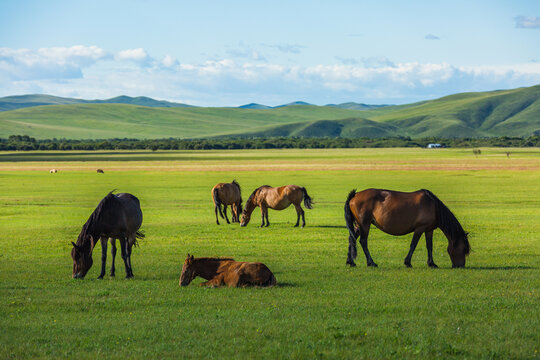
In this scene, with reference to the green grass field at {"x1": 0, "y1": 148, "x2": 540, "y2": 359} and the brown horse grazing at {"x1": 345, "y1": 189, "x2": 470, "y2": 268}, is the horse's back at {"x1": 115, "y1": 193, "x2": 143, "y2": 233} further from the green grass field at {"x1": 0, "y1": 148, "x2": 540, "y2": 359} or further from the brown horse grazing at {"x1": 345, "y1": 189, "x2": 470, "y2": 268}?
the brown horse grazing at {"x1": 345, "y1": 189, "x2": 470, "y2": 268}

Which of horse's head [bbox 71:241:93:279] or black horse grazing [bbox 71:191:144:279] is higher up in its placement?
black horse grazing [bbox 71:191:144:279]

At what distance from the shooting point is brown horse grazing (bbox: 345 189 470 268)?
15773 millimetres

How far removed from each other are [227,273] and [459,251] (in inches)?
225

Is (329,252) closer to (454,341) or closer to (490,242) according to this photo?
(490,242)

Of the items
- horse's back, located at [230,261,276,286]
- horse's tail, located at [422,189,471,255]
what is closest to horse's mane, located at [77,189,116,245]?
horse's back, located at [230,261,276,286]

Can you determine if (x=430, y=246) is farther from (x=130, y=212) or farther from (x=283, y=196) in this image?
(x=283, y=196)

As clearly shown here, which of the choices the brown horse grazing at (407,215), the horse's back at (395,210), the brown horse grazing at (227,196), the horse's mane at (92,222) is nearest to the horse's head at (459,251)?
the brown horse grazing at (407,215)

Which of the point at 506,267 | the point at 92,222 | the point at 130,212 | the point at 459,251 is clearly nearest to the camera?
the point at 92,222

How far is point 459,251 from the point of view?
1595 centimetres

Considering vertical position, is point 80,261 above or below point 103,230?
below

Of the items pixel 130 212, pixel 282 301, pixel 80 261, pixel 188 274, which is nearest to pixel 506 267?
pixel 282 301

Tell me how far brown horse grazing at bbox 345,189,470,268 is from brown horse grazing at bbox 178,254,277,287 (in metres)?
3.29

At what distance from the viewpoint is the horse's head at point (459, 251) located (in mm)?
15880

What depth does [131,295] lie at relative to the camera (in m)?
13.0
